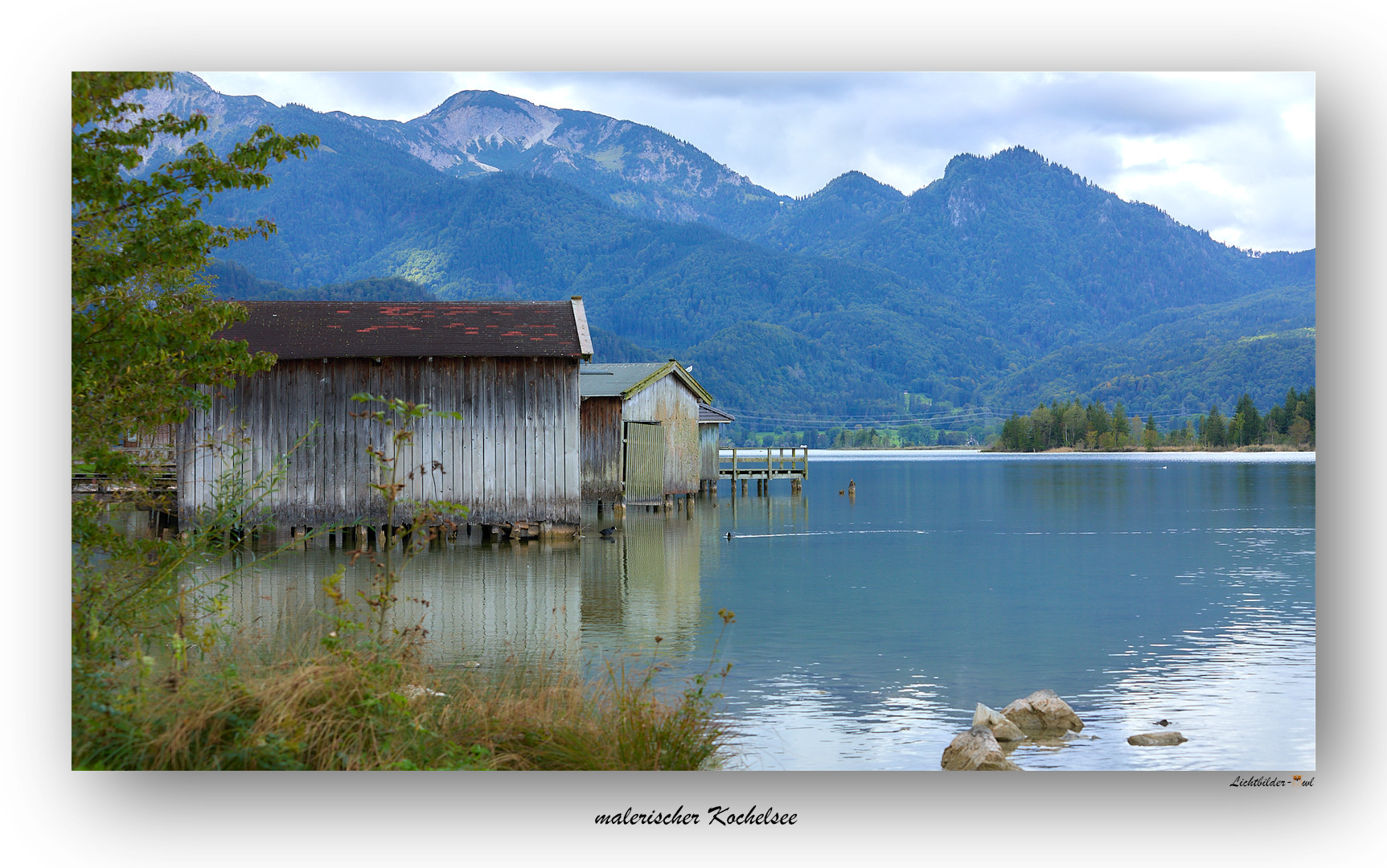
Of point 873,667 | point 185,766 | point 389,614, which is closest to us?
point 185,766

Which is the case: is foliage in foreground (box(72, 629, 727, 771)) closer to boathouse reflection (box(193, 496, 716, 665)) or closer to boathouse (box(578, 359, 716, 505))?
boathouse reflection (box(193, 496, 716, 665))

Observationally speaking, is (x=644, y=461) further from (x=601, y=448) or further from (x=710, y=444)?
(x=710, y=444)

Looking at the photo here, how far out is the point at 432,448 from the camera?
27375 millimetres

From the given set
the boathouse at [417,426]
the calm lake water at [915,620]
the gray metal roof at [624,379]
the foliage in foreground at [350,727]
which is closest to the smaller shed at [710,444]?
the gray metal roof at [624,379]

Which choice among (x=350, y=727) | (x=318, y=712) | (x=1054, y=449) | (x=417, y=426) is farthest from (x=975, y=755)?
(x=1054, y=449)

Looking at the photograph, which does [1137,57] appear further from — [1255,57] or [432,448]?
[432,448]

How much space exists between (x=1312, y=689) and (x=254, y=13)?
13.3 meters

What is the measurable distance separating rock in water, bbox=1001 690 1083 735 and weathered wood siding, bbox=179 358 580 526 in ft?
58.7

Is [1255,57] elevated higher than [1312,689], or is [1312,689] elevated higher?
[1255,57]

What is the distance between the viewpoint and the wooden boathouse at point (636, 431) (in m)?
39.4

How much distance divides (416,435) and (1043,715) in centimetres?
1961

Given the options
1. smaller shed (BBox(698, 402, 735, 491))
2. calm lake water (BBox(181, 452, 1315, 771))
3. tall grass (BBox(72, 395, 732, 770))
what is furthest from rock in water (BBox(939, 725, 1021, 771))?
smaller shed (BBox(698, 402, 735, 491))

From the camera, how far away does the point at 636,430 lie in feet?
134
